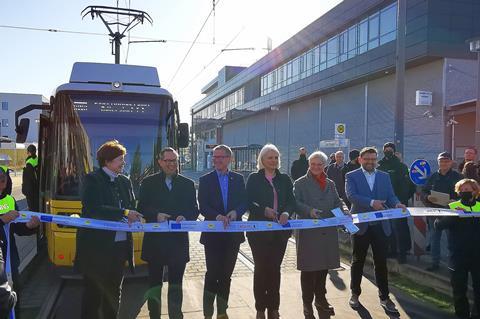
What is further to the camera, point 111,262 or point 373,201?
point 373,201

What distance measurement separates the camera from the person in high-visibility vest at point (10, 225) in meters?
3.79

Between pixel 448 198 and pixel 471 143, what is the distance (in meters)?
14.4

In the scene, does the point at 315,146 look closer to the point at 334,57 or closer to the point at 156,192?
the point at 334,57

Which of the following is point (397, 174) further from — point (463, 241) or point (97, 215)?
point (97, 215)

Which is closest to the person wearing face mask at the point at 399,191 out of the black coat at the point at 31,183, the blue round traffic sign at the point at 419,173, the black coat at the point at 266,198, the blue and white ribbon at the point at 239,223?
the blue round traffic sign at the point at 419,173

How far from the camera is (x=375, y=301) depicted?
5.50 metres

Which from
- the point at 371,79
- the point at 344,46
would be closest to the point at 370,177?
the point at 371,79

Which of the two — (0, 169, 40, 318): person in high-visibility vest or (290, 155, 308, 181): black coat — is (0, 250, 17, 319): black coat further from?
(290, 155, 308, 181): black coat

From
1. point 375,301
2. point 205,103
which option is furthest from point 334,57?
point 205,103

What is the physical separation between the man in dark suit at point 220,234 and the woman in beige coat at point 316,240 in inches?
27.5

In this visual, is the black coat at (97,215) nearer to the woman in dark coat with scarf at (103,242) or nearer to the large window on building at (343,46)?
the woman in dark coat with scarf at (103,242)

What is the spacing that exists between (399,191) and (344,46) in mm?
21345

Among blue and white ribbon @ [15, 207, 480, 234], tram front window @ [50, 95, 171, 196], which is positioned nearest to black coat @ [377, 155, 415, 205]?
blue and white ribbon @ [15, 207, 480, 234]

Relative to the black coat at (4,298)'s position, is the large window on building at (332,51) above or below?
above
